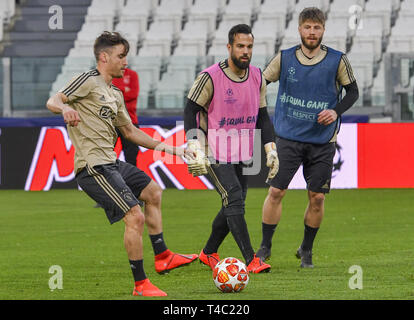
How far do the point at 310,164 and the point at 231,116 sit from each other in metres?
0.97

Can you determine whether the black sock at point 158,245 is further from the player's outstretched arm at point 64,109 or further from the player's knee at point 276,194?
the player's outstretched arm at point 64,109

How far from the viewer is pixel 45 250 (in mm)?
9570

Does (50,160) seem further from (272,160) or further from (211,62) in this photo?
(272,160)

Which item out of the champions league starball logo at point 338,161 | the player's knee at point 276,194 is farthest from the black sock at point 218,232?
the champions league starball logo at point 338,161

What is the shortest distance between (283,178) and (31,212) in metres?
6.10

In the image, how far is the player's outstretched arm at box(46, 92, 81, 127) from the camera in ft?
20.3

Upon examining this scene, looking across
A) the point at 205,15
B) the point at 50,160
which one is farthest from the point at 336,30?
the point at 50,160

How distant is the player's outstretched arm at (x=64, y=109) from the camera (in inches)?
243

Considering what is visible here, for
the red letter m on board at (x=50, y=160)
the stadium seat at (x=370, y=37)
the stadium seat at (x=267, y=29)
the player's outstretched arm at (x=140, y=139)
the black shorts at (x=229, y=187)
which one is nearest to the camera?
the player's outstretched arm at (x=140, y=139)

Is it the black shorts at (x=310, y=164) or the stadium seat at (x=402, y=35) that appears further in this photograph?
the stadium seat at (x=402, y=35)

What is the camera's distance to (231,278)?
660 centimetres

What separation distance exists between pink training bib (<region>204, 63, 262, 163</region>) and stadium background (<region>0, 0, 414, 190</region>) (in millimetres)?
7871

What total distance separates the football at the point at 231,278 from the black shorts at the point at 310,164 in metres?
1.70
